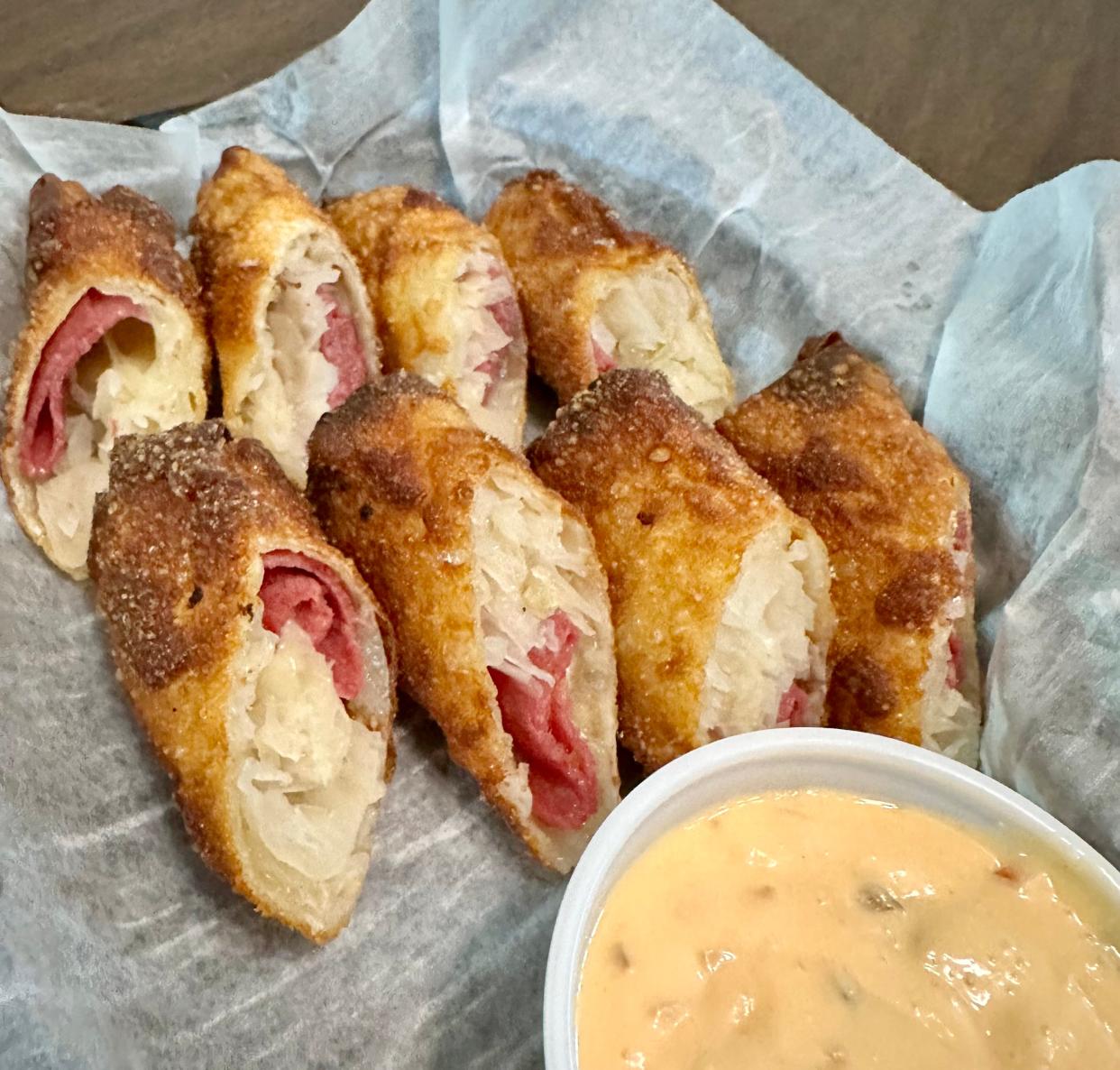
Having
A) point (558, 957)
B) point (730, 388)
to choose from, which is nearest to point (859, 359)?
point (730, 388)

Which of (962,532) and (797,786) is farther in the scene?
(962,532)

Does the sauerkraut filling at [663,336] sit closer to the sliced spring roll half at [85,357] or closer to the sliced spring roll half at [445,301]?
the sliced spring roll half at [445,301]

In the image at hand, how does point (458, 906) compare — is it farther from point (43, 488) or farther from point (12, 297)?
point (12, 297)

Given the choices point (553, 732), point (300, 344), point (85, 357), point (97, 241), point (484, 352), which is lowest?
point (553, 732)

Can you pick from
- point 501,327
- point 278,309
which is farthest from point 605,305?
point 278,309

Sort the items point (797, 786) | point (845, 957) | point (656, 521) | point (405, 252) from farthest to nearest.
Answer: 1. point (405, 252)
2. point (656, 521)
3. point (797, 786)
4. point (845, 957)

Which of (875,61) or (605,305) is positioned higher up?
(875,61)

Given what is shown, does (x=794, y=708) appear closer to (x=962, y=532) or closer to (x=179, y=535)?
(x=962, y=532)
